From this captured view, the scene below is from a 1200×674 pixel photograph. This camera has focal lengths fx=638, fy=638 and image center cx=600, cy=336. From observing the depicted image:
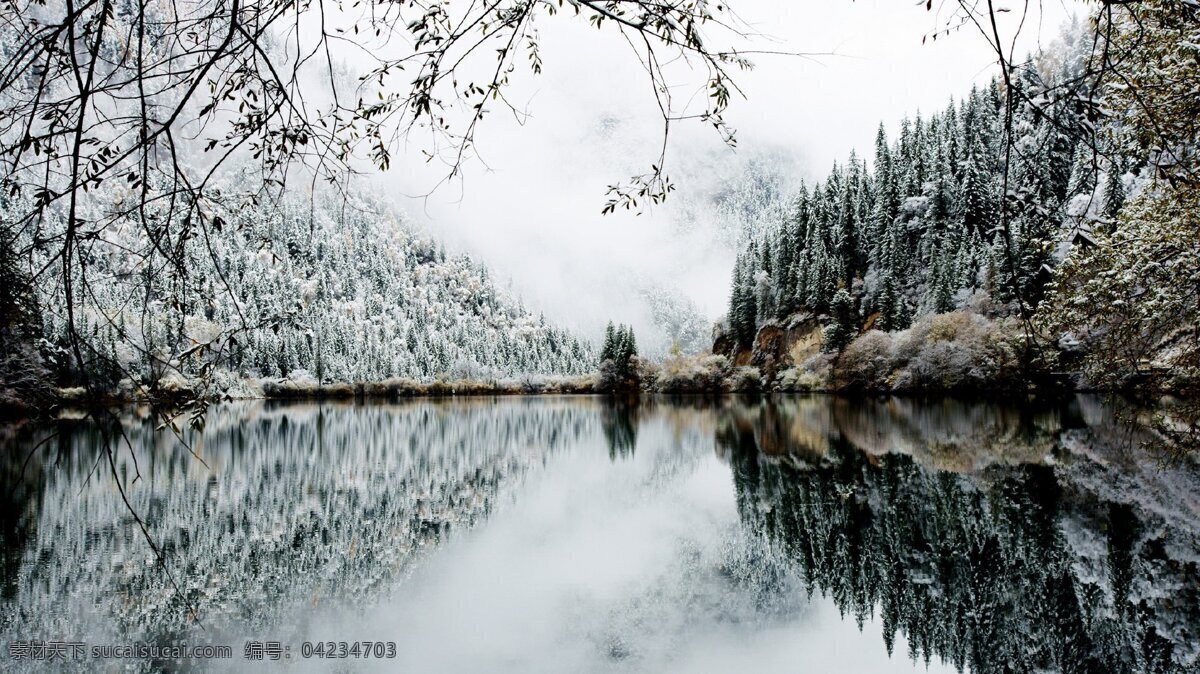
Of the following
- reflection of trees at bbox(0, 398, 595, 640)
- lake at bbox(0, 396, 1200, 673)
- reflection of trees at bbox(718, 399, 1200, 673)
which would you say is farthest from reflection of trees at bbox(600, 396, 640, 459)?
reflection of trees at bbox(718, 399, 1200, 673)

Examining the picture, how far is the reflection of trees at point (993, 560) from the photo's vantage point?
698cm

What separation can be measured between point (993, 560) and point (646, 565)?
5638 millimetres

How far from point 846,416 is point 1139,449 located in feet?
Result: 60.9

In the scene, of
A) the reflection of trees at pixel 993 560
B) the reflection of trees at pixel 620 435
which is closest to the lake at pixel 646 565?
the reflection of trees at pixel 993 560

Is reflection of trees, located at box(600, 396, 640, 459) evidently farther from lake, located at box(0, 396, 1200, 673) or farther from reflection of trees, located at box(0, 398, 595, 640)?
lake, located at box(0, 396, 1200, 673)

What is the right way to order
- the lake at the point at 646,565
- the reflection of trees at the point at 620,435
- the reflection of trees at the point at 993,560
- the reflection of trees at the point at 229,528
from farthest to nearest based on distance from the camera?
the reflection of trees at the point at 620,435
the reflection of trees at the point at 229,528
the lake at the point at 646,565
the reflection of trees at the point at 993,560

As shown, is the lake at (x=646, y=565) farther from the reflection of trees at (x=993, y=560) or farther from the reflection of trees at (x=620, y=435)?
the reflection of trees at (x=620, y=435)

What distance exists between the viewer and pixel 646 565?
1195 cm

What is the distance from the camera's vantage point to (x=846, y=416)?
3569cm

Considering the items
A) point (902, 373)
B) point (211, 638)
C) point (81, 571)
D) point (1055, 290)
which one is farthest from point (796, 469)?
point (902, 373)

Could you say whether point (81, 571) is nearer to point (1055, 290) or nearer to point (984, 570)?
point (984, 570)

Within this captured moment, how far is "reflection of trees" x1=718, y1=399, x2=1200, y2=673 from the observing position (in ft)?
22.9

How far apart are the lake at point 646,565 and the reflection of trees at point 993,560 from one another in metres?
→ 0.04

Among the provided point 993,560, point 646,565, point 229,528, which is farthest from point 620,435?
point 993,560
